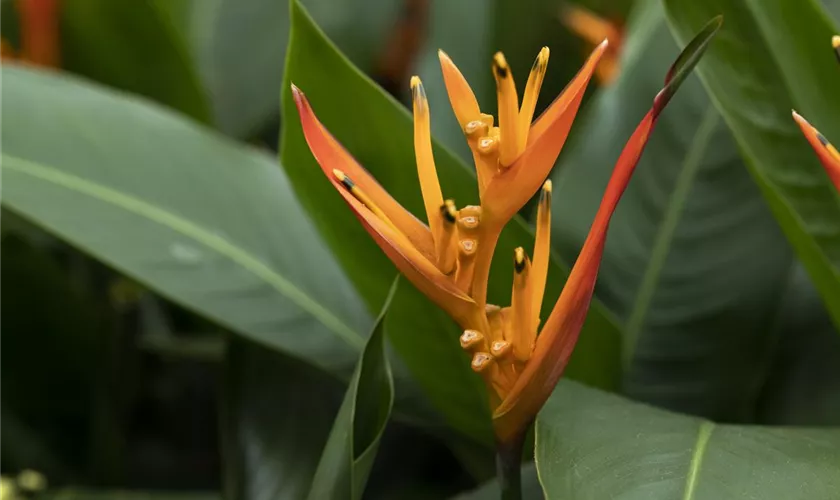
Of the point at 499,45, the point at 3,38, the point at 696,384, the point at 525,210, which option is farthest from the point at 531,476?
the point at 3,38

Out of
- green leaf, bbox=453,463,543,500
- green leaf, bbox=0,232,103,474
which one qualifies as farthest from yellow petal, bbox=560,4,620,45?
green leaf, bbox=0,232,103,474

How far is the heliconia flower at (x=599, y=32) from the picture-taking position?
0.64 metres

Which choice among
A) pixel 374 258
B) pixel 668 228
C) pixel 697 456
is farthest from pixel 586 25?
pixel 697 456

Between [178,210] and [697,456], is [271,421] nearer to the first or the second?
[178,210]

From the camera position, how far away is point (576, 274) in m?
0.28

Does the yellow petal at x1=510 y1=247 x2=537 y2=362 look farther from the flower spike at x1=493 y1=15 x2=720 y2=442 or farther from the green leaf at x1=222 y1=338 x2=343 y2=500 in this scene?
the green leaf at x1=222 y1=338 x2=343 y2=500

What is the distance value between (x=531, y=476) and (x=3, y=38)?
668 mm

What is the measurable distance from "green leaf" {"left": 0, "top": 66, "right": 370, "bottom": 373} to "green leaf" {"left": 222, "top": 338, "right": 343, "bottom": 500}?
0.06 metres

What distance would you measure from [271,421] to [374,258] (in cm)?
18

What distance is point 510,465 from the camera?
32 cm

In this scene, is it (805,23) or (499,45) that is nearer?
(805,23)

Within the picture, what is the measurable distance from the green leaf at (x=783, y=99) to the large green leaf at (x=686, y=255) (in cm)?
10

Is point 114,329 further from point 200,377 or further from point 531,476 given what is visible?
point 531,476

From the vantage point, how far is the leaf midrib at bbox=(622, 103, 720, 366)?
0.48m
